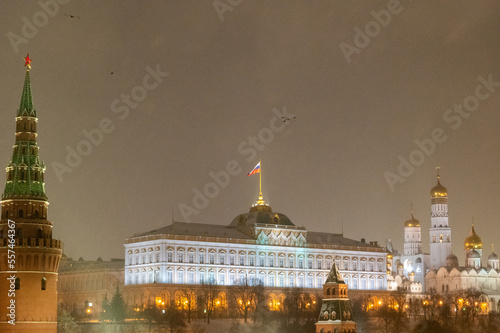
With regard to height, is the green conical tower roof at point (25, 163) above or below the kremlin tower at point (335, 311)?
above

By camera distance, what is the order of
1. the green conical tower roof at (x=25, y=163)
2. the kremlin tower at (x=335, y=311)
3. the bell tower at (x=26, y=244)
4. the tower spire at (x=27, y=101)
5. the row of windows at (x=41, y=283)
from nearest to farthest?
1. the row of windows at (x=41, y=283)
2. the bell tower at (x=26, y=244)
3. the green conical tower roof at (x=25, y=163)
4. the tower spire at (x=27, y=101)
5. the kremlin tower at (x=335, y=311)

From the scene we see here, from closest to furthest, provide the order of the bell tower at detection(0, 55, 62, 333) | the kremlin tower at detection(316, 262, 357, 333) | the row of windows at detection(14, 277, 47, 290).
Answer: the row of windows at detection(14, 277, 47, 290)
the bell tower at detection(0, 55, 62, 333)
the kremlin tower at detection(316, 262, 357, 333)

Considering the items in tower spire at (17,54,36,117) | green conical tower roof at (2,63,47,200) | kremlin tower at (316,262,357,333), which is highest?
tower spire at (17,54,36,117)

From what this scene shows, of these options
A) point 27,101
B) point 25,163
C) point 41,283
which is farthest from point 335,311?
point 27,101

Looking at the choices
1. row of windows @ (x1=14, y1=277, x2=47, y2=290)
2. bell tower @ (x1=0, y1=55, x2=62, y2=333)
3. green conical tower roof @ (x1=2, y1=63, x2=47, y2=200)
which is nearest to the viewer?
row of windows @ (x1=14, y1=277, x2=47, y2=290)

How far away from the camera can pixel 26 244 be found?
4380 inches

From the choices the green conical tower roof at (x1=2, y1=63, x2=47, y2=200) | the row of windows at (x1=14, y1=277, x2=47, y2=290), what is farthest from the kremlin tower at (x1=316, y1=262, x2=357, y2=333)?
the green conical tower roof at (x1=2, y1=63, x2=47, y2=200)

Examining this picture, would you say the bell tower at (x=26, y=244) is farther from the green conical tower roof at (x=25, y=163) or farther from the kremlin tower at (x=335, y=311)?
the kremlin tower at (x=335, y=311)

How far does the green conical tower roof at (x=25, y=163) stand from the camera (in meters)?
113

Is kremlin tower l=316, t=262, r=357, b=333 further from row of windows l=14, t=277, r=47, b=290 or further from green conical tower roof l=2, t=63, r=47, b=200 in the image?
green conical tower roof l=2, t=63, r=47, b=200

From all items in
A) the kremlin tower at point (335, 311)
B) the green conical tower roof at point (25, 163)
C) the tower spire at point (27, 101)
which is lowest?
the kremlin tower at point (335, 311)

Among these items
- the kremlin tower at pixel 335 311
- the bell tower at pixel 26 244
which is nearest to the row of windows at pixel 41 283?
the bell tower at pixel 26 244

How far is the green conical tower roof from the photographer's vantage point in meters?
113

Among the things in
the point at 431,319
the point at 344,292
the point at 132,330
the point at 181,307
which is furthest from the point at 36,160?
the point at 431,319
